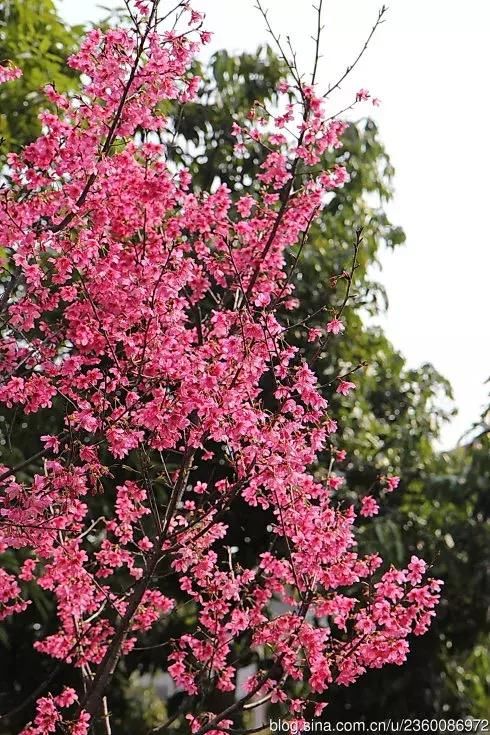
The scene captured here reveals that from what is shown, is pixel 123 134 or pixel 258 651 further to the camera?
pixel 258 651

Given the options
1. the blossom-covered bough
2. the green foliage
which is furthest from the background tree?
the blossom-covered bough

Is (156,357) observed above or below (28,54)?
below

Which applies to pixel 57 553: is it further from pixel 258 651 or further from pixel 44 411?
pixel 258 651

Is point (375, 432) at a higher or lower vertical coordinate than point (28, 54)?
lower

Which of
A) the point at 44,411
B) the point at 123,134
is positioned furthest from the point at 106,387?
the point at 44,411

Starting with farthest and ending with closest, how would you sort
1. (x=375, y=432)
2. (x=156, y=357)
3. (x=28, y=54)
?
1. (x=375, y=432)
2. (x=28, y=54)
3. (x=156, y=357)

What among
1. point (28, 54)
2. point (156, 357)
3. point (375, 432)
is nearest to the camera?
point (156, 357)

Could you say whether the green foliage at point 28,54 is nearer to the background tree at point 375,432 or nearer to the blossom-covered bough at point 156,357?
the background tree at point 375,432

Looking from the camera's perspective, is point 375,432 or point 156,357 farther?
point 375,432

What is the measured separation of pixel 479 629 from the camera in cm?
709

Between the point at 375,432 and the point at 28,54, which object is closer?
the point at 28,54

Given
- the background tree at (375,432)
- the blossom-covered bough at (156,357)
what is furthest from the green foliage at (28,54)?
the blossom-covered bough at (156,357)

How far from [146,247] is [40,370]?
0.71 metres

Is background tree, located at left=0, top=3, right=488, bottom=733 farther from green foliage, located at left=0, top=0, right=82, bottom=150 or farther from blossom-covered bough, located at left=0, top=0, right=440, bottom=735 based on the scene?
blossom-covered bough, located at left=0, top=0, right=440, bottom=735
